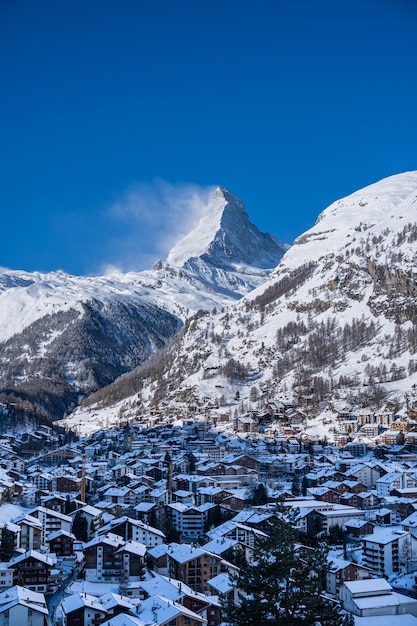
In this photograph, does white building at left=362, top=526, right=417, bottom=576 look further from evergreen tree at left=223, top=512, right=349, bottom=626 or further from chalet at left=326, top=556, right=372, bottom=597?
evergreen tree at left=223, top=512, right=349, bottom=626

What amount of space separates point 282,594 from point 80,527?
26.4 m

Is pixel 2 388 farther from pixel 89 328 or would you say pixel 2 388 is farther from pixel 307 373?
pixel 307 373

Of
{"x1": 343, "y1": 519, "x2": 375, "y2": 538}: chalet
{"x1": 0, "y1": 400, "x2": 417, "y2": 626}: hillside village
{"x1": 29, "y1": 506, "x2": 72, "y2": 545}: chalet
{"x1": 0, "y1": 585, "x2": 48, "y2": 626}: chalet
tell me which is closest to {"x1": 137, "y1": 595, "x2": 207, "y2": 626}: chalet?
{"x1": 0, "y1": 400, "x2": 417, "y2": 626}: hillside village

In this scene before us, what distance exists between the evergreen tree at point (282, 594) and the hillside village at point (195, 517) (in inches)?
35.2

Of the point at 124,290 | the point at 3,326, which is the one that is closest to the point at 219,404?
the point at 3,326

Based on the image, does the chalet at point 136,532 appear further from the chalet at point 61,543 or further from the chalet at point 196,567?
the chalet at point 196,567

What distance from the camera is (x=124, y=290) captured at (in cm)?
19975

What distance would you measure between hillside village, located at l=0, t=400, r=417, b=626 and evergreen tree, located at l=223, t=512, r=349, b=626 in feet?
2.93

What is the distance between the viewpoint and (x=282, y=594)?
11.1 metres

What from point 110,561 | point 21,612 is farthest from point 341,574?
point 21,612

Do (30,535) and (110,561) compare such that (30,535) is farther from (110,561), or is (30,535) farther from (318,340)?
(318,340)

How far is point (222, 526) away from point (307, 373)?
146 feet

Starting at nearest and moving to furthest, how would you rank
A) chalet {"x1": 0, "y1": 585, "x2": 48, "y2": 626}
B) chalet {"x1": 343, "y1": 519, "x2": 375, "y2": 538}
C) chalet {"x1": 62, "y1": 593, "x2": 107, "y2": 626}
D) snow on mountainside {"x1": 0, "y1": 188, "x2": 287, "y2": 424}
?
chalet {"x1": 0, "y1": 585, "x2": 48, "y2": 626}, chalet {"x1": 62, "y1": 593, "x2": 107, "y2": 626}, chalet {"x1": 343, "y1": 519, "x2": 375, "y2": 538}, snow on mountainside {"x1": 0, "y1": 188, "x2": 287, "y2": 424}

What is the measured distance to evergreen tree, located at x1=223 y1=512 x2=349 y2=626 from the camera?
10.9 metres
